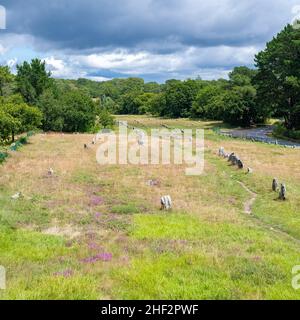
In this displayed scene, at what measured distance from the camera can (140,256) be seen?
14.8m

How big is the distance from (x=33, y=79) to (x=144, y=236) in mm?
88659

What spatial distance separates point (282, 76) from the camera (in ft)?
248

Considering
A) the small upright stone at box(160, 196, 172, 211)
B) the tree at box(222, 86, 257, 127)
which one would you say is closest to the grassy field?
the small upright stone at box(160, 196, 172, 211)

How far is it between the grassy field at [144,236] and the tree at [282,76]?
138ft

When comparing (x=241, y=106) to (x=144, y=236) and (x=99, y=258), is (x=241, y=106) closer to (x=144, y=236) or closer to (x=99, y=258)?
(x=144, y=236)

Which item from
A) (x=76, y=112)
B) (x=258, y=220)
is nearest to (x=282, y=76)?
(x=76, y=112)

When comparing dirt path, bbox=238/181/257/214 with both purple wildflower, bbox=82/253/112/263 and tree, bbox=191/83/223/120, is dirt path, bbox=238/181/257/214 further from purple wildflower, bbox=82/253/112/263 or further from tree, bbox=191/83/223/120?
tree, bbox=191/83/223/120

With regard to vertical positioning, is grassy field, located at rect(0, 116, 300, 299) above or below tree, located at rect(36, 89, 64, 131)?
below

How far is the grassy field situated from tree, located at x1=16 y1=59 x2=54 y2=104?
192 ft

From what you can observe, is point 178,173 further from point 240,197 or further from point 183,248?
point 183,248

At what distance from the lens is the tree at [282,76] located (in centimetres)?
7288

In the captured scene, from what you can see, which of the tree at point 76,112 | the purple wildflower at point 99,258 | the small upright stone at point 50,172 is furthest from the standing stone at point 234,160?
the tree at point 76,112

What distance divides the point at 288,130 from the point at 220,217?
62.6 meters

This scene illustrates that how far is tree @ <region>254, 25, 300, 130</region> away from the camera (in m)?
72.9
